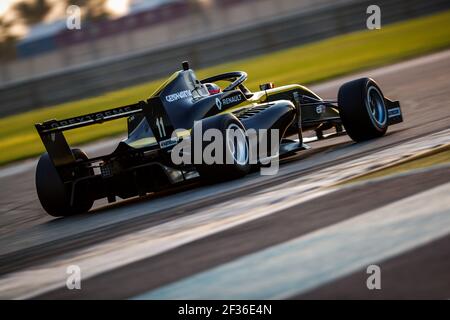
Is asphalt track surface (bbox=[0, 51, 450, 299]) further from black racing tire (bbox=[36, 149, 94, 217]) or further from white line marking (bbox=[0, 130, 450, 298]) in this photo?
black racing tire (bbox=[36, 149, 94, 217])

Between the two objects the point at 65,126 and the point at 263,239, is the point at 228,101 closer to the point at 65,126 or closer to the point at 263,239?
the point at 65,126

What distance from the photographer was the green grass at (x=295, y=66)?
807 inches

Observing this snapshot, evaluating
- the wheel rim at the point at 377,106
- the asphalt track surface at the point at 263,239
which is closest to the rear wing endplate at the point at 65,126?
the asphalt track surface at the point at 263,239

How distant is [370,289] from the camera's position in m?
4.59

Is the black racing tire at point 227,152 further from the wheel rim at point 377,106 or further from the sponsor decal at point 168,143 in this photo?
the wheel rim at point 377,106

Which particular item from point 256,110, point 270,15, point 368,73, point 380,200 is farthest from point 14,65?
point 380,200

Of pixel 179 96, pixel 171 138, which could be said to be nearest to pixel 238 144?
pixel 171 138

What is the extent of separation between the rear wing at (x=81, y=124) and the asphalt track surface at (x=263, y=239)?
0.66 m

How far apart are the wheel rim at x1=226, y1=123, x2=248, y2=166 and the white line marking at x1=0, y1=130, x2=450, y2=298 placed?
0.93 meters

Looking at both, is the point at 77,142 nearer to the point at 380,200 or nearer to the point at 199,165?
the point at 199,165

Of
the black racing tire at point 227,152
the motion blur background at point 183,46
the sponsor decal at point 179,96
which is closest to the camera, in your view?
the black racing tire at point 227,152

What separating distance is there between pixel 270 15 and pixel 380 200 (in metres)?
35.3

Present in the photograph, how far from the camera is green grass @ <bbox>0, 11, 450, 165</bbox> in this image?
20.5 m

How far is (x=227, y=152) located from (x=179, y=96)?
1408 mm
